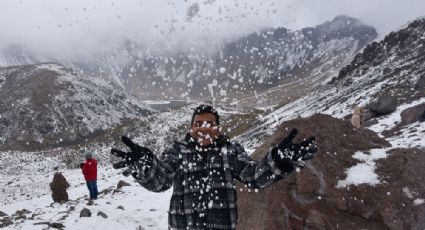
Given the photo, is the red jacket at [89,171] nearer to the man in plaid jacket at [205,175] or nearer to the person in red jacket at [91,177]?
the person in red jacket at [91,177]

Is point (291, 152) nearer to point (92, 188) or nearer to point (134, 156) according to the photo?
point (134, 156)

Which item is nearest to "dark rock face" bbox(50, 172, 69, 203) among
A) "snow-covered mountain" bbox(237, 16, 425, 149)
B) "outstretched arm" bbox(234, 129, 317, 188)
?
"outstretched arm" bbox(234, 129, 317, 188)

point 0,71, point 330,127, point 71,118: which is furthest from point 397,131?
point 0,71

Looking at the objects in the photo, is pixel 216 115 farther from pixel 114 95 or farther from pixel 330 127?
pixel 114 95

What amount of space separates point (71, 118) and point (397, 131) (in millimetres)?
90032

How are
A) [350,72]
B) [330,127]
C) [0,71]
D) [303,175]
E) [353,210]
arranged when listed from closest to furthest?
[353,210]
[303,175]
[330,127]
[350,72]
[0,71]

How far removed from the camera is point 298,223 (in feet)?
26.9

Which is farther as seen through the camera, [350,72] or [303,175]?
[350,72]

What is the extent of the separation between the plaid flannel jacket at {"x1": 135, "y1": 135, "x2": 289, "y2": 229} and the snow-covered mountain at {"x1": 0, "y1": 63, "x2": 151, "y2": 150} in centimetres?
9188

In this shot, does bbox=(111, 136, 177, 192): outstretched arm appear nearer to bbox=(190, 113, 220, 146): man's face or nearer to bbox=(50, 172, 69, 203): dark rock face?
bbox=(190, 113, 220, 146): man's face

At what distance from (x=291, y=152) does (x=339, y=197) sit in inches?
171

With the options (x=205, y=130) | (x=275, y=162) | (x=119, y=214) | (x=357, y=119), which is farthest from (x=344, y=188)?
(x=357, y=119)

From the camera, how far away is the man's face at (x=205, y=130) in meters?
4.59

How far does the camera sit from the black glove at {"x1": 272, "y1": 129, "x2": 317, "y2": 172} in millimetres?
4242
